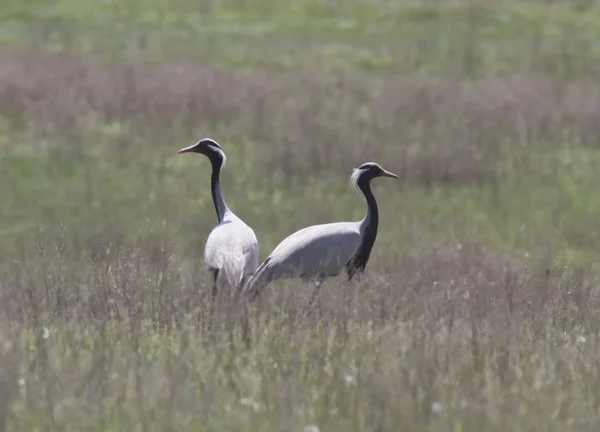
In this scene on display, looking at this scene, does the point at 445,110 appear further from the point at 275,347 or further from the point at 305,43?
the point at 275,347

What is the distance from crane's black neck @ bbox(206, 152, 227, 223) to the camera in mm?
11398

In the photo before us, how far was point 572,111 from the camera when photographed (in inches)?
745

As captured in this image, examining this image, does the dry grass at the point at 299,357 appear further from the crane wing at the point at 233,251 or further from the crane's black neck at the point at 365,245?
the crane's black neck at the point at 365,245

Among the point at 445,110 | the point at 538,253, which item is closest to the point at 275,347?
the point at 538,253

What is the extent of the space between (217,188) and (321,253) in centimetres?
171

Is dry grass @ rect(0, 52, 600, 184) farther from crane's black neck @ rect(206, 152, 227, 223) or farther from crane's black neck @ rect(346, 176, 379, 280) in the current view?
crane's black neck @ rect(346, 176, 379, 280)

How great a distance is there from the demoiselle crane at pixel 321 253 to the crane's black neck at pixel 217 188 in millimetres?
1025

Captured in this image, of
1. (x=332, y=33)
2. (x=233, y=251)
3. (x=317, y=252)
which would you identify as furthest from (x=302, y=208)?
(x=332, y=33)

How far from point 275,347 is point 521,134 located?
1130 centimetres

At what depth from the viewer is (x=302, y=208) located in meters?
14.6

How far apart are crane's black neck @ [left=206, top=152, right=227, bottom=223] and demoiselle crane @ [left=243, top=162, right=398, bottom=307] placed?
3.36 feet

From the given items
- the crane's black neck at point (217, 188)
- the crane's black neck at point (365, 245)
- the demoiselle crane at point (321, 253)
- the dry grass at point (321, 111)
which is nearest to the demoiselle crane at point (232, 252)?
the demoiselle crane at point (321, 253)

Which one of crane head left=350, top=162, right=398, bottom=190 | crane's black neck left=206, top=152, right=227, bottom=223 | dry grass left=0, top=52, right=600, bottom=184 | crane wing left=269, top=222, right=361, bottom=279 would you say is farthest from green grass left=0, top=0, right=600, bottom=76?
crane wing left=269, top=222, right=361, bottom=279

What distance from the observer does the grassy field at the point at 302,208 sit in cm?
638
